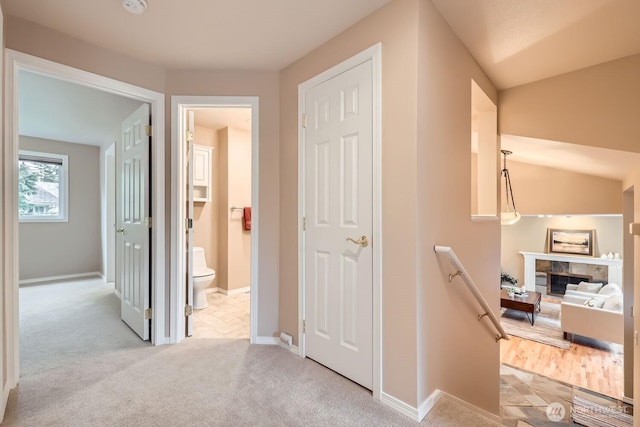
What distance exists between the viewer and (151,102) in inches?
96.2

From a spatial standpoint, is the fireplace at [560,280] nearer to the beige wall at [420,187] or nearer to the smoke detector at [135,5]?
the beige wall at [420,187]

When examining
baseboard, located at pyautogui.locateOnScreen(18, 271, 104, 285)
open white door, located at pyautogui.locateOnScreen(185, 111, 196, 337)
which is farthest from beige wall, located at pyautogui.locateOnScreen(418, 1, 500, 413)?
baseboard, located at pyautogui.locateOnScreen(18, 271, 104, 285)

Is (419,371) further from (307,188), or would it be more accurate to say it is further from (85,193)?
(85,193)

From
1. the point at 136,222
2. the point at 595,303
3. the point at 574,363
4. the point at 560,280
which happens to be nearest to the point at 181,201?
the point at 136,222

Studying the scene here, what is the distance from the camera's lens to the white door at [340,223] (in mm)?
1812

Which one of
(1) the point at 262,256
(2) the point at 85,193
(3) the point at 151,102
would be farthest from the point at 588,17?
(2) the point at 85,193

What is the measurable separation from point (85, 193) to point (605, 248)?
1121cm

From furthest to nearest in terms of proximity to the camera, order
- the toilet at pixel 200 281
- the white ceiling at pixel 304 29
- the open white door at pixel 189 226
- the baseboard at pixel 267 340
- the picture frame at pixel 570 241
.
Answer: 1. the picture frame at pixel 570 241
2. the toilet at pixel 200 281
3. the open white door at pixel 189 226
4. the baseboard at pixel 267 340
5. the white ceiling at pixel 304 29

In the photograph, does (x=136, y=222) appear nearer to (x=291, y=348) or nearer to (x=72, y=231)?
(x=291, y=348)

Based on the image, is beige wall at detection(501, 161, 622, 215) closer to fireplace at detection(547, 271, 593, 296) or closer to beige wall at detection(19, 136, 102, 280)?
fireplace at detection(547, 271, 593, 296)

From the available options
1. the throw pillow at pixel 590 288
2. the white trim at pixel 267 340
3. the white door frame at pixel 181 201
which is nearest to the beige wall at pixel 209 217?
the white door frame at pixel 181 201

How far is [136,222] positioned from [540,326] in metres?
7.19

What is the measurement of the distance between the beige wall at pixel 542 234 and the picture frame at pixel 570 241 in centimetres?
10

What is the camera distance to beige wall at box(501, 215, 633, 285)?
7105 mm
